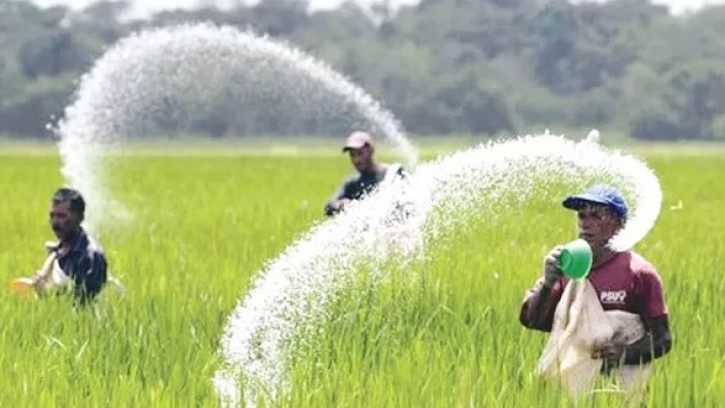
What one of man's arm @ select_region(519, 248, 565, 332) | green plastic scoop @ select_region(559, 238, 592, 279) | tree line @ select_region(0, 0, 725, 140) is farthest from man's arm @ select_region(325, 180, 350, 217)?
tree line @ select_region(0, 0, 725, 140)

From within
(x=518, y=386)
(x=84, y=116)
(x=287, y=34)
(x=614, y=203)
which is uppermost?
(x=287, y=34)

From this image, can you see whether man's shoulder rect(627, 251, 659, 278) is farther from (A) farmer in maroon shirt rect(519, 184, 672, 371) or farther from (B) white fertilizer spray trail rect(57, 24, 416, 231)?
(B) white fertilizer spray trail rect(57, 24, 416, 231)

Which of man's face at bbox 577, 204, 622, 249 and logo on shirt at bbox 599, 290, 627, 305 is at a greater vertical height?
man's face at bbox 577, 204, 622, 249

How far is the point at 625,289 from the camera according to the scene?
385 cm

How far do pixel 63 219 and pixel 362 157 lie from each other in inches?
87.2

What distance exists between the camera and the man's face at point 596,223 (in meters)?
3.86

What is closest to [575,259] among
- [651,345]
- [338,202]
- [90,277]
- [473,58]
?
[651,345]

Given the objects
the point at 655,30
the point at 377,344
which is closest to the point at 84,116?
the point at 377,344

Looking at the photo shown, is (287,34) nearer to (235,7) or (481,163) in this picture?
(235,7)

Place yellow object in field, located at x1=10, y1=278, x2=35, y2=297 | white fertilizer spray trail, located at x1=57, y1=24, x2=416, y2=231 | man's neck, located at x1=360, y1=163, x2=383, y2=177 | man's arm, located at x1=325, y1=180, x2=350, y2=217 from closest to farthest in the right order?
1. yellow object in field, located at x1=10, y1=278, x2=35, y2=297
2. man's arm, located at x1=325, y1=180, x2=350, y2=217
3. man's neck, located at x1=360, y1=163, x2=383, y2=177
4. white fertilizer spray trail, located at x1=57, y1=24, x2=416, y2=231

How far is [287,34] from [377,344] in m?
72.3

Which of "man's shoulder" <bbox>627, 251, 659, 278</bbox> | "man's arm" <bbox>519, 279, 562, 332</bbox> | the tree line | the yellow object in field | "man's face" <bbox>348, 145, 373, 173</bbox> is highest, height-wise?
the tree line

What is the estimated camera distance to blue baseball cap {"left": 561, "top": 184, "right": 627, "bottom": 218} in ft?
12.6

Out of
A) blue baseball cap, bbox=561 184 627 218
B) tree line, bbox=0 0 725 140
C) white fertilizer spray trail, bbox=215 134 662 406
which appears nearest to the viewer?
blue baseball cap, bbox=561 184 627 218
